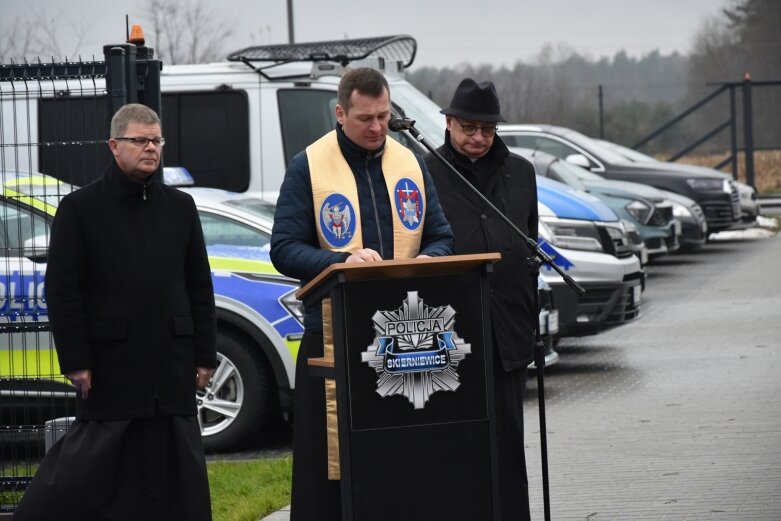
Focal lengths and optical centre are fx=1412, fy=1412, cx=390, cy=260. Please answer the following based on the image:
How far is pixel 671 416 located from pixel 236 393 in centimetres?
283

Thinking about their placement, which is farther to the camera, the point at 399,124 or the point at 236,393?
the point at 236,393

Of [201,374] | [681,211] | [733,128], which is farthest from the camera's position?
[733,128]

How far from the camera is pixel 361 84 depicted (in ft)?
16.1

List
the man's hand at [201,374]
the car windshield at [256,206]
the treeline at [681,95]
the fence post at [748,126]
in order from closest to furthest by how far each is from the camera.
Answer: the man's hand at [201,374]
the car windshield at [256,206]
the fence post at [748,126]
the treeline at [681,95]

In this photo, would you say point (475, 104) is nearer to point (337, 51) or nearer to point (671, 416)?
point (671, 416)

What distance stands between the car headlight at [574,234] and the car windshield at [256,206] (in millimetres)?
2716

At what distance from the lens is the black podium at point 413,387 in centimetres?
457

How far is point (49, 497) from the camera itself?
5.11 m

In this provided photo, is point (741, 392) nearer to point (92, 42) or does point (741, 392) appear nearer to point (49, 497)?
point (49, 497)

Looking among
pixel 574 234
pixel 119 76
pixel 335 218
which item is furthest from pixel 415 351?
pixel 574 234

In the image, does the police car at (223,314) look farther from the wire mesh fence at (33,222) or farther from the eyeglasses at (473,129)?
the eyeglasses at (473,129)

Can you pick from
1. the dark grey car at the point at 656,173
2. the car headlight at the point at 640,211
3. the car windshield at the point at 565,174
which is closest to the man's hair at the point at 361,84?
the car windshield at the point at 565,174

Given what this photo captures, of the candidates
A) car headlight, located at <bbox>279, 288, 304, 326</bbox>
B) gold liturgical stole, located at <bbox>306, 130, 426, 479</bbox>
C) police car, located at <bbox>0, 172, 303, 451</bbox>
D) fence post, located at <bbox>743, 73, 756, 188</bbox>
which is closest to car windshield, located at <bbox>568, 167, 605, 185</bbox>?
police car, located at <bbox>0, 172, 303, 451</bbox>

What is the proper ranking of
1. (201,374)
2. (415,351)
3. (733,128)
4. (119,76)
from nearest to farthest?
(415,351), (201,374), (119,76), (733,128)
